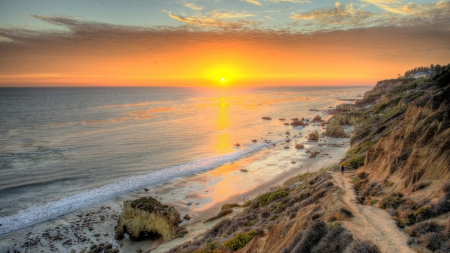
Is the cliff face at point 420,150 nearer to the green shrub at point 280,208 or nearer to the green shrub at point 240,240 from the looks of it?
the green shrub at point 280,208

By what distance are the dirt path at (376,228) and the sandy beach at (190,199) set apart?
13.5 m

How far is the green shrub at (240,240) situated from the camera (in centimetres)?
1471

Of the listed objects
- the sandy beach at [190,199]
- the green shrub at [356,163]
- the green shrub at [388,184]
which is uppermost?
the green shrub at [388,184]

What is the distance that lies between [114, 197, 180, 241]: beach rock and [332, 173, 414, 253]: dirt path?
50.1ft

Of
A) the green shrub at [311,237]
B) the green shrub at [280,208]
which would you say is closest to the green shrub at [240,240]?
the green shrub at [280,208]

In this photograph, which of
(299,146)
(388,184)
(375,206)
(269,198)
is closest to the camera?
(375,206)

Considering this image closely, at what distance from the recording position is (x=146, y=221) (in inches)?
934

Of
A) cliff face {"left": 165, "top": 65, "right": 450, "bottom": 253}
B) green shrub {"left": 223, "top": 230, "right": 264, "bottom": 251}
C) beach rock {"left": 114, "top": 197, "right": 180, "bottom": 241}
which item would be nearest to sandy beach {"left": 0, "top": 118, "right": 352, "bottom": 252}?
beach rock {"left": 114, "top": 197, "right": 180, "bottom": 241}

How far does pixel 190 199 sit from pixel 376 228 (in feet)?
75.6

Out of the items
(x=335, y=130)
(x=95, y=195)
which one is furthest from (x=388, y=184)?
(x=335, y=130)

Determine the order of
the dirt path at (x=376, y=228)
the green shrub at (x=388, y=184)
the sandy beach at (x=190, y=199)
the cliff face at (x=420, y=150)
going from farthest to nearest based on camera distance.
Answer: the sandy beach at (x=190, y=199), the green shrub at (x=388, y=184), the cliff face at (x=420, y=150), the dirt path at (x=376, y=228)

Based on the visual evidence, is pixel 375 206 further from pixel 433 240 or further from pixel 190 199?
pixel 190 199

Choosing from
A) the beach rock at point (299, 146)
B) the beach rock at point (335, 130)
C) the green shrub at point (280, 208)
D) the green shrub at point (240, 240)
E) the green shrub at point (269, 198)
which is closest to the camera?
the green shrub at point (240, 240)

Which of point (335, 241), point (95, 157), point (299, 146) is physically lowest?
point (95, 157)
